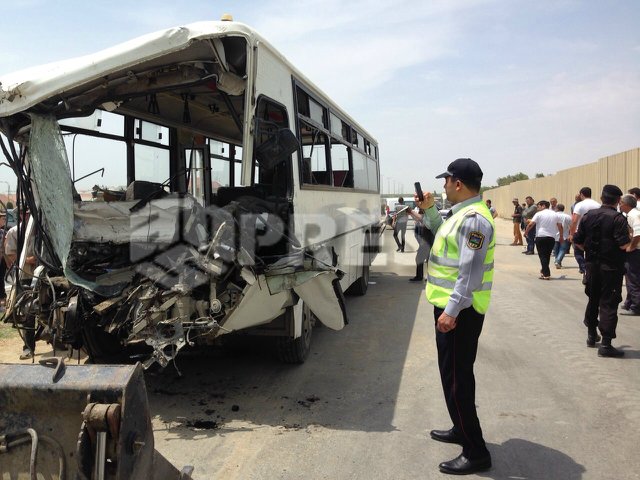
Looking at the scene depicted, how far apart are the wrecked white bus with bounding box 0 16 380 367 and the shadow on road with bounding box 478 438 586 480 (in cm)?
177

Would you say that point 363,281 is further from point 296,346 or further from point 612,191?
point 612,191

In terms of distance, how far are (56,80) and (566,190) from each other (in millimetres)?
25879

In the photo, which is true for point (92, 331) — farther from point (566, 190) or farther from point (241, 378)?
point (566, 190)

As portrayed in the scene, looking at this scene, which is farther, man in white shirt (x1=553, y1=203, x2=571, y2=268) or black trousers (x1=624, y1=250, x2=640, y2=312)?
man in white shirt (x1=553, y1=203, x2=571, y2=268)

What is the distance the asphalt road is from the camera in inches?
149

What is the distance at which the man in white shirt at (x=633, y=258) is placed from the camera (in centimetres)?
→ 802

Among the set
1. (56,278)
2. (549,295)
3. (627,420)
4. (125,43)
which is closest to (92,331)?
(56,278)

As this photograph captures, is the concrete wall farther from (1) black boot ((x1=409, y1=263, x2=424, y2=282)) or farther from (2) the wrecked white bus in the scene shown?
(2) the wrecked white bus

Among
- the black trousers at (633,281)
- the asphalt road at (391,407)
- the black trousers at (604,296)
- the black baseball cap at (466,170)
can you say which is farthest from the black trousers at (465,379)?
the black trousers at (633,281)

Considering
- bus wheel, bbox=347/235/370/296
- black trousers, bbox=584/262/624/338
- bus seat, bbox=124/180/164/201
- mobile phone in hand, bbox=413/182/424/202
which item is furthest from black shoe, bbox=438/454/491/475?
bus wheel, bbox=347/235/370/296

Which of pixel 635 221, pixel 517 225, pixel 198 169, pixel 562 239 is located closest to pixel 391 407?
pixel 198 169

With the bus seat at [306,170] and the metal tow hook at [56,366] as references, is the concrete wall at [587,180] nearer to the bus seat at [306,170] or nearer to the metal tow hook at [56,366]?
the bus seat at [306,170]

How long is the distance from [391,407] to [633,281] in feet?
19.4

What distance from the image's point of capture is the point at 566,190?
26.0 m
